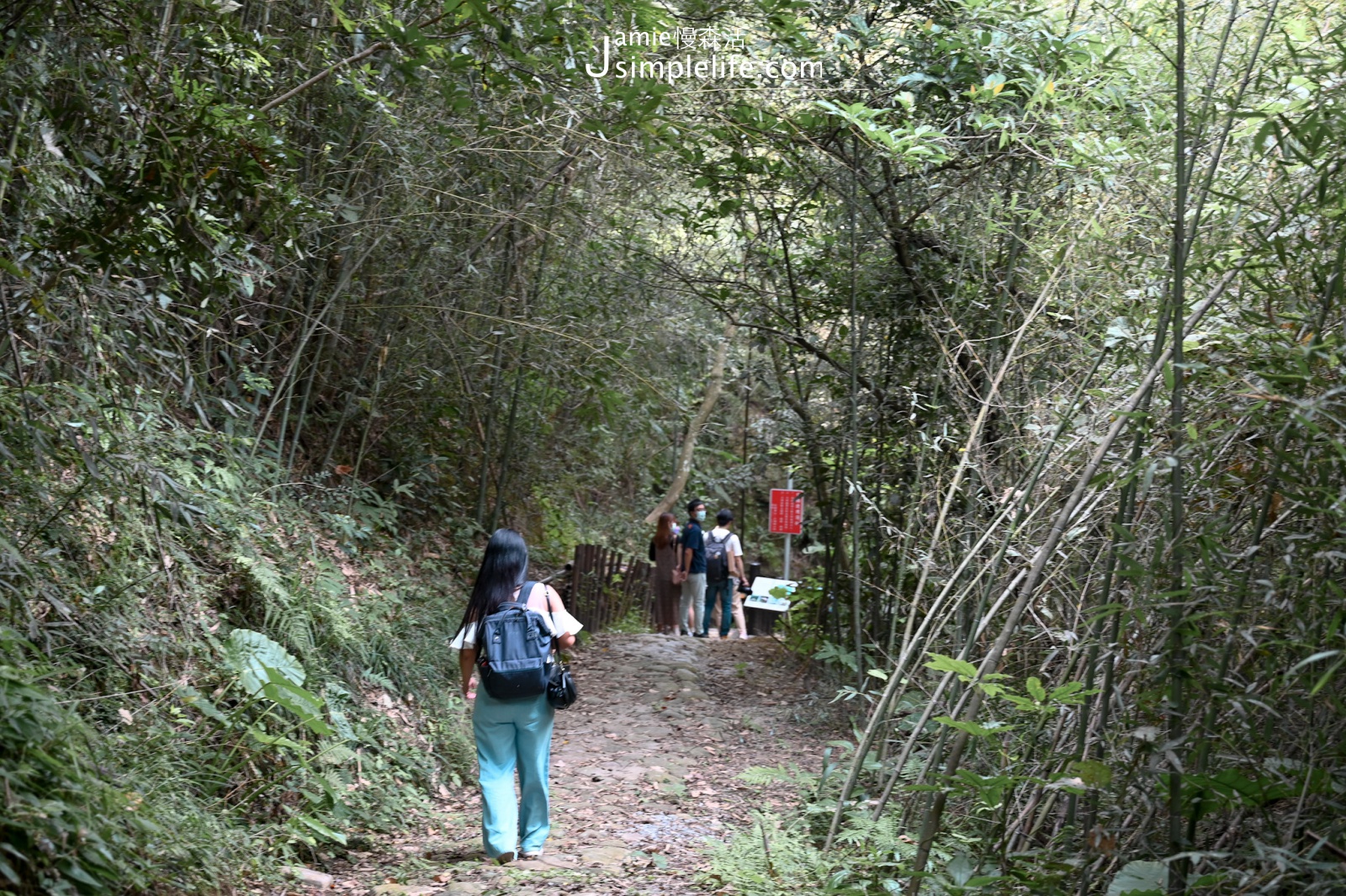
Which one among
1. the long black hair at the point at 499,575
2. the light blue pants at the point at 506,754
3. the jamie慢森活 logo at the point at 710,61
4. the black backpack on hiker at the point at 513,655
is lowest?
the light blue pants at the point at 506,754

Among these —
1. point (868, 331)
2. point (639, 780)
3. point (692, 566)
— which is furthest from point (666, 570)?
point (639, 780)

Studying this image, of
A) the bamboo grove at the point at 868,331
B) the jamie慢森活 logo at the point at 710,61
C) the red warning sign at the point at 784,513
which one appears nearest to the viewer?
the bamboo grove at the point at 868,331

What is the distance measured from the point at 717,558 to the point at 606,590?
1340 mm

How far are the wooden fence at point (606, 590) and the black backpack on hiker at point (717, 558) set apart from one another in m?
0.96

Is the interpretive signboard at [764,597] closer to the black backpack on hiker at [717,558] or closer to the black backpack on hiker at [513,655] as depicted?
the black backpack on hiker at [717,558]

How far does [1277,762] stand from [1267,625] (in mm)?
351

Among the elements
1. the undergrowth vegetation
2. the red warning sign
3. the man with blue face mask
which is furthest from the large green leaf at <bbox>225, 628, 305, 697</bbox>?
the red warning sign

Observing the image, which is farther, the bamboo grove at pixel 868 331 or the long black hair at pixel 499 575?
the long black hair at pixel 499 575

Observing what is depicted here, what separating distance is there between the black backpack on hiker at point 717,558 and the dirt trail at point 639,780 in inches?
55.6

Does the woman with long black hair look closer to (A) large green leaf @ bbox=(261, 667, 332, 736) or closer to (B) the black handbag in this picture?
(B) the black handbag

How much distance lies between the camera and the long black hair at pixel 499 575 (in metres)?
4.80

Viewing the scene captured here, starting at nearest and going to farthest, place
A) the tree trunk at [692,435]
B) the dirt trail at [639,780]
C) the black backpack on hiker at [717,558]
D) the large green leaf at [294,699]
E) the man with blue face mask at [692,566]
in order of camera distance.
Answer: the large green leaf at [294,699]
the dirt trail at [639,780]
the man with blue face mask at [692,566]
the black backpack on hiker at [717,558]
the tree trunk at [692,435]

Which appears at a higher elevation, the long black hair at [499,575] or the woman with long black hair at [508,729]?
the long black hair at [499,575]

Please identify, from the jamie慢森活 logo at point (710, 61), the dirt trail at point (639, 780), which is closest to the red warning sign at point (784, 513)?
the dirt trail at point (639, 780)
